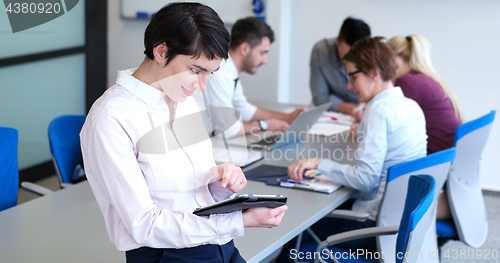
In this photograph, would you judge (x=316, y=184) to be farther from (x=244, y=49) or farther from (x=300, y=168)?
(x=244, y=49)

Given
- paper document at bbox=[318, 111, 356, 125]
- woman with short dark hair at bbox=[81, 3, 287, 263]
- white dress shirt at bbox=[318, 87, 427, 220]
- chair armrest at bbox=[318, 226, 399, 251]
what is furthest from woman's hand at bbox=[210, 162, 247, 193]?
paper document at bbox=[318, 111, 356, 125]

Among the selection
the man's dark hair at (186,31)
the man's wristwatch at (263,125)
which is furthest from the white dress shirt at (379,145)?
the man's dark hair at (186,31)

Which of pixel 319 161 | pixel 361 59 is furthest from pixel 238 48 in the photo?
pixel 319 161

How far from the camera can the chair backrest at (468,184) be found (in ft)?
7.93

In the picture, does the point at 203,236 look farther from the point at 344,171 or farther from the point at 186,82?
the point at 344,171

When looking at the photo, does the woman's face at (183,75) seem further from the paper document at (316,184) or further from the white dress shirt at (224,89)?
the white dress shirt at (224,89)

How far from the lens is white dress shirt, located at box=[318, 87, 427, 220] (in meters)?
2.07

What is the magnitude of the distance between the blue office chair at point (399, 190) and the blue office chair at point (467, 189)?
57 centimetres

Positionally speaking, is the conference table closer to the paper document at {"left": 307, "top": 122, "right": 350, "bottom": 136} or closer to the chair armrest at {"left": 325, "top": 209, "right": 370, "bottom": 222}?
the chair armrest at {"left": 325, "top": 209, "right": 370, "bottom": 222}

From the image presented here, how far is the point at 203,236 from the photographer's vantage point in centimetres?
109

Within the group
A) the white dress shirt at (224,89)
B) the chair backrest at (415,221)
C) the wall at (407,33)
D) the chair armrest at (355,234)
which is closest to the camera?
the chair backrest at (415,221)

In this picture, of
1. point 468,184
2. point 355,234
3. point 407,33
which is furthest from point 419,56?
point 407,33

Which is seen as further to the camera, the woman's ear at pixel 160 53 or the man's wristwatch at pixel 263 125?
the man's wristwatch at pixel 263 125

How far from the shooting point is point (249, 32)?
304cm
